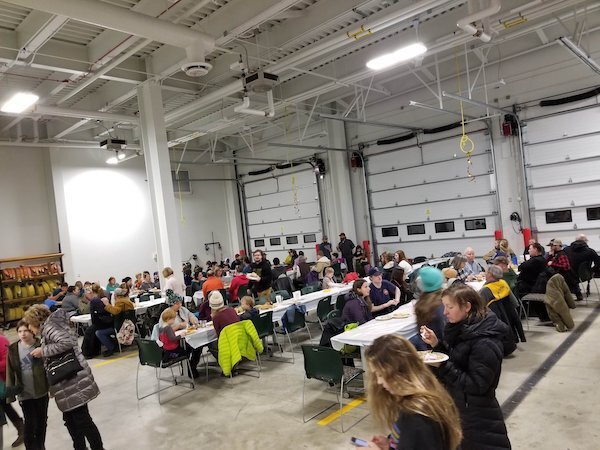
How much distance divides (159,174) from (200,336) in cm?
494

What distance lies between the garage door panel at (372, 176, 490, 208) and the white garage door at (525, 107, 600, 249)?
1282 mm

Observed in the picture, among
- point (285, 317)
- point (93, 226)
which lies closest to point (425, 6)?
point (285, 317)

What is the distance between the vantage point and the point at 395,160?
13.7 m

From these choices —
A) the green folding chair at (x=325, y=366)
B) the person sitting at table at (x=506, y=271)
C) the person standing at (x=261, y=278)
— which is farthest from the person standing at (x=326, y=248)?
the green folding chair at (x=325, y=366)

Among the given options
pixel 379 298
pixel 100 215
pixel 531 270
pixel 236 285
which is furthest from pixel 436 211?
pixel 100 215

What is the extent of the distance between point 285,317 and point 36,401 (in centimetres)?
361

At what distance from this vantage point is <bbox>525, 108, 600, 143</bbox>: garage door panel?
10.1 metres

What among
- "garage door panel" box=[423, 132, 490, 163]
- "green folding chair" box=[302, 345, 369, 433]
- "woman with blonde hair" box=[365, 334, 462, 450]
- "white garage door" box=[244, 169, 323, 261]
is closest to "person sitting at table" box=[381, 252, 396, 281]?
"green folding chair" box=[302, 345, 369, 433]

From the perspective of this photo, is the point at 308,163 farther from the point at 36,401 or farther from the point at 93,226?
the point at 36,401

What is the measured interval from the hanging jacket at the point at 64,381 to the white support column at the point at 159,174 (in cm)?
615

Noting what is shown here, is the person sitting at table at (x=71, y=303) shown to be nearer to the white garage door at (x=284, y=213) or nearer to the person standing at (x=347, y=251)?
the person standing at (x=347, y=251)

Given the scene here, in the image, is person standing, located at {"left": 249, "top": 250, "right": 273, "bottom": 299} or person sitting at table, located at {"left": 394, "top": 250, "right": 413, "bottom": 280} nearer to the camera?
person sitting at table, located at {"left": 394, "top": 250, "right": 413, "bottom": 280}

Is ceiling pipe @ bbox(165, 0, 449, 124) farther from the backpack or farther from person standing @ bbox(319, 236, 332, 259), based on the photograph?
person standing @ bbox(319, 236, 332, 259)

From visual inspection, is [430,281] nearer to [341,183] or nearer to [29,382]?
[29,382]
